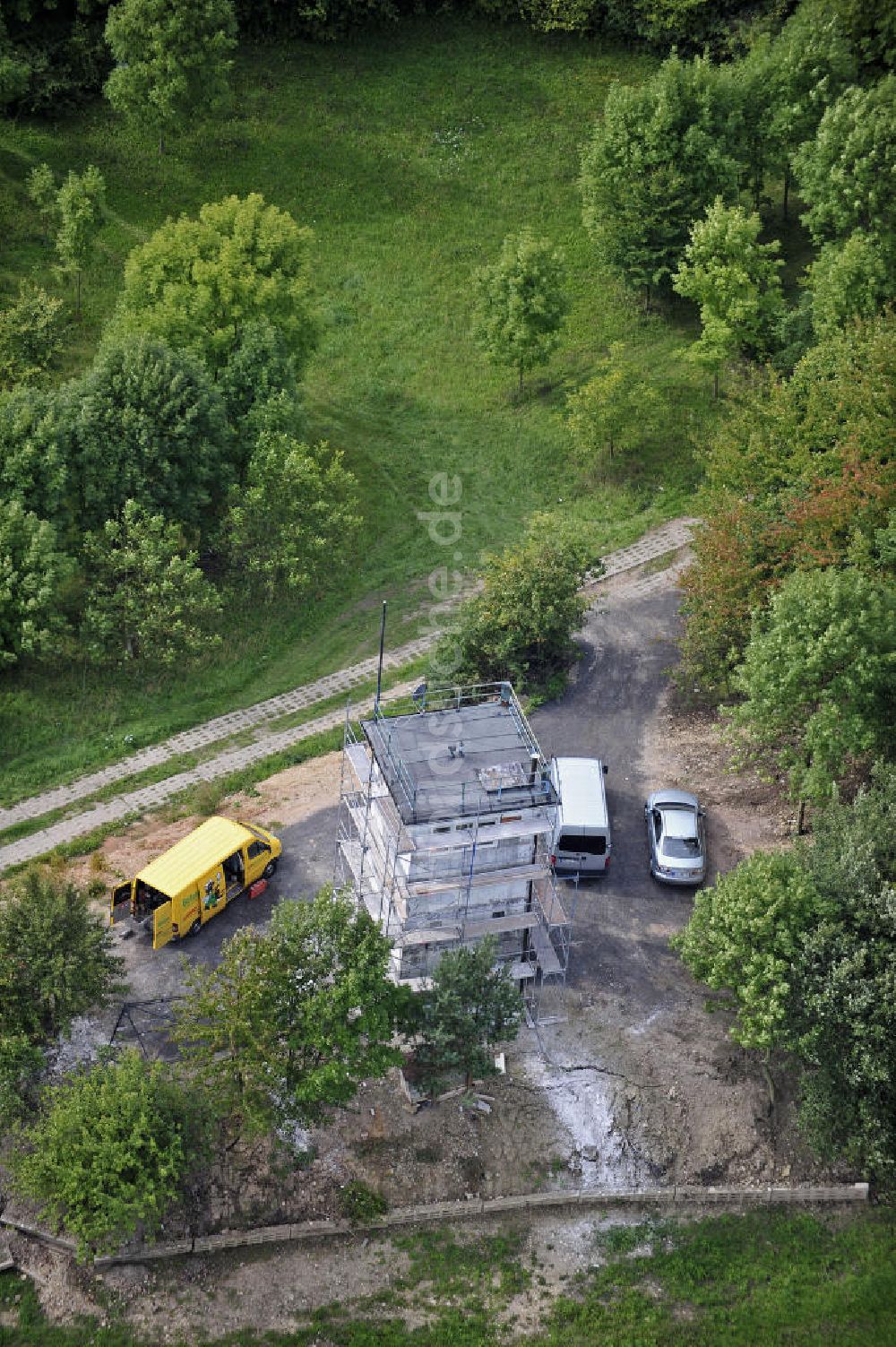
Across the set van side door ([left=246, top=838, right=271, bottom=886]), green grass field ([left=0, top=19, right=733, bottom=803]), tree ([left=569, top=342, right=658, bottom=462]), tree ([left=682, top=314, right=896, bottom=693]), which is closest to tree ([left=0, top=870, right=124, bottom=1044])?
van side door ([left=246, top=838, right=271, bottom=886])

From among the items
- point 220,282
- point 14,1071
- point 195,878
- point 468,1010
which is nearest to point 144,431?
point 220,282

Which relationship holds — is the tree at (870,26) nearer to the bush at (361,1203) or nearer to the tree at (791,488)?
the tree at (791,488)

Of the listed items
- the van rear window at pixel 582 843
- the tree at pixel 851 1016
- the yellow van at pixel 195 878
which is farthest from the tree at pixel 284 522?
the tree at pixel 851 1016

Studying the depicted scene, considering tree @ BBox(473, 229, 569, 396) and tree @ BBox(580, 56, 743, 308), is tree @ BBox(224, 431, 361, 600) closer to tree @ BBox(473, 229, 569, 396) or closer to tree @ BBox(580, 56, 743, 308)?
tree @ BBox(473, 229, 569, 396)

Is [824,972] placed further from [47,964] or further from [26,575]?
[26,575]

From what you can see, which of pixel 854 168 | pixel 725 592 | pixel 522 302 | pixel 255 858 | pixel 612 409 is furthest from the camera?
pixel 522 302
